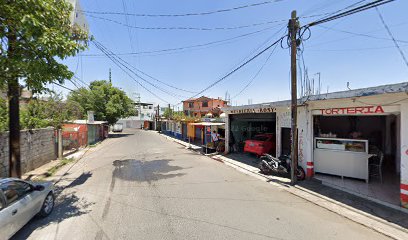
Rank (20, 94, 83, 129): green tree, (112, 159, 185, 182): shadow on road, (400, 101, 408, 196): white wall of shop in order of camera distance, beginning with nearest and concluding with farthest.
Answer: (400, 101, 408, 196): white wall of shop
(112, 159, 185, 182): shadow on road
(20, 94, 83, 129): green tree

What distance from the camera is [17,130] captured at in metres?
6.28

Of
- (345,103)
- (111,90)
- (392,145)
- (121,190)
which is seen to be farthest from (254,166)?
(111,90)

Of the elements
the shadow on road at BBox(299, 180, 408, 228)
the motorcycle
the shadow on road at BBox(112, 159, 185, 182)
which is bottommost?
the shadow on road at BBox(112, 159, 185, 182)

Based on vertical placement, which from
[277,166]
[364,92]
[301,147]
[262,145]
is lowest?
→ [277,166]

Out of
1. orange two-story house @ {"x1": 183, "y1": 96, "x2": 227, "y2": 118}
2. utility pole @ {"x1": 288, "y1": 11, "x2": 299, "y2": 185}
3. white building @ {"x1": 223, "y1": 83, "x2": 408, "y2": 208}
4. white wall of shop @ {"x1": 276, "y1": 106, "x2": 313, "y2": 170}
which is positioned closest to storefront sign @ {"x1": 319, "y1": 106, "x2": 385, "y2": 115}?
white building @ {"x1": 223, "y1": 83, "x2": 408, "y2": 208}

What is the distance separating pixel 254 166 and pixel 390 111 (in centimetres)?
632

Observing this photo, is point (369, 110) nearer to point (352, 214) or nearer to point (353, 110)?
point (353, 110)

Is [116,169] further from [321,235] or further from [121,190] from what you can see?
[321,235]

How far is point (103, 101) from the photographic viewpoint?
31.9 meters

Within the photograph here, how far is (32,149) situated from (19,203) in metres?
7.78

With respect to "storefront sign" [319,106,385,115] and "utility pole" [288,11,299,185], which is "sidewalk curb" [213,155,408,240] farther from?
"storefront sign" [319,106,385,115]

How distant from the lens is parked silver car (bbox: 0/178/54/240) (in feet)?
12.0

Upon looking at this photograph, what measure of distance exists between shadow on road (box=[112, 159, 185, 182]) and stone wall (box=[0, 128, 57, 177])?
381 cm

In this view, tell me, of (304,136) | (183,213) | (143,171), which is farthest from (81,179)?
(304,136)
